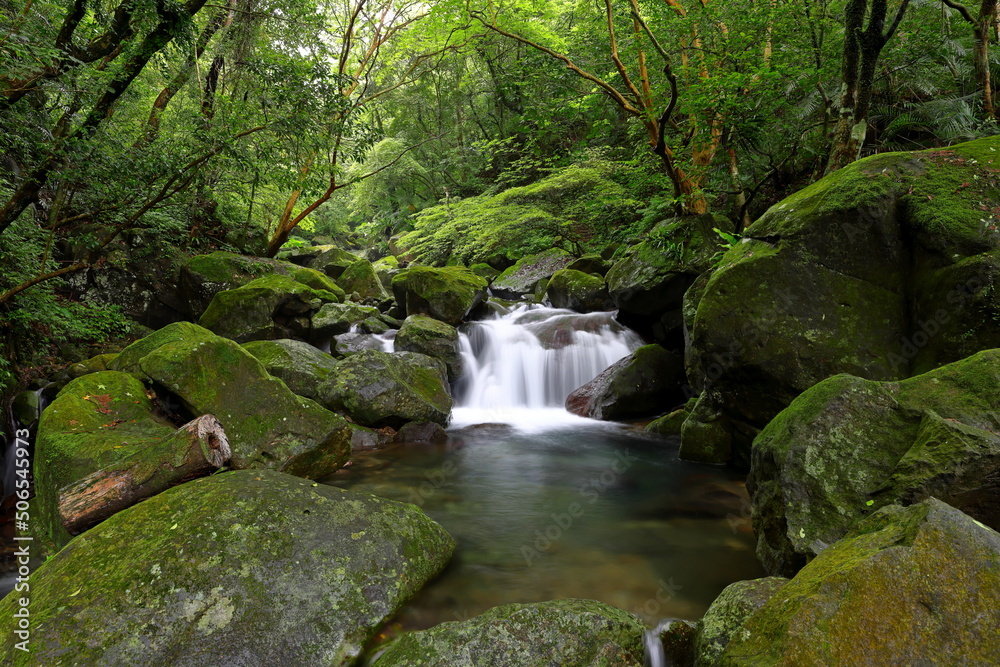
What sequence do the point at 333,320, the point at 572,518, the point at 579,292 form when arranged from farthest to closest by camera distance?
the point at 579,292
the point at 333,320
the point at 572,518

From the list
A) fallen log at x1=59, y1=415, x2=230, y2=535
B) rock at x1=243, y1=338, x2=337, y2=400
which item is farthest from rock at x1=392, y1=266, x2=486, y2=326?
fallen log at x1=59, y1=415, x2=230, y2=535

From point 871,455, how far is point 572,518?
2849mm

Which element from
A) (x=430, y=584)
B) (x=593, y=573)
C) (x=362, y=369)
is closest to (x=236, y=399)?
(x=362, y=369)

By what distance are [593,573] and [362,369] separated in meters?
Answer: 5.37

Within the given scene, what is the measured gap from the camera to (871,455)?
129 inches

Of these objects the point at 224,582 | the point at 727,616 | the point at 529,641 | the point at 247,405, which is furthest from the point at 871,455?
the point at 247,405

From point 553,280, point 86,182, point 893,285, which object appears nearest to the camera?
point 893,285

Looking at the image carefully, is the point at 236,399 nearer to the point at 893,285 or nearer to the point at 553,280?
the point at 893,285

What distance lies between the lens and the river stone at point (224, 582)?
250 cm

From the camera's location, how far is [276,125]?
22.6 feet

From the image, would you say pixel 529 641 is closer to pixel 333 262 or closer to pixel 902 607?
pixel 902 607

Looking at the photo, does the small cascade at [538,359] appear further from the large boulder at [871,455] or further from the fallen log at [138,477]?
the large boulder at [871,455]

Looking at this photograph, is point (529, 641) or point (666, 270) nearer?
point (529, 641)

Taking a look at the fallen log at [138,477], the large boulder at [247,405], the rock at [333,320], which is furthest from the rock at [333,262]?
the fallen log at [138,477]
